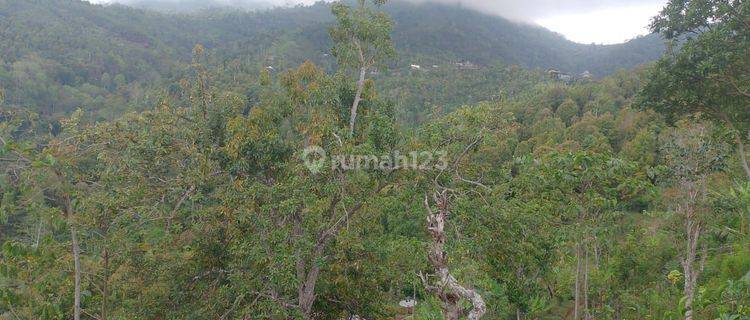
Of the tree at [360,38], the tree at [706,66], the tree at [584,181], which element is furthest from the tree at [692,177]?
the tree at [360,38]

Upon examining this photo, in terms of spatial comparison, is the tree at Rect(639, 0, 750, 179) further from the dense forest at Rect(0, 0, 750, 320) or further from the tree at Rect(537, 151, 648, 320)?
the tree at Rect(537, 151, 648, 320)

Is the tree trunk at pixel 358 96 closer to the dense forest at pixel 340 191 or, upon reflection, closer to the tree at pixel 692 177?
the dense forest at pixel 340 191

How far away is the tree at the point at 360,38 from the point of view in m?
7.29

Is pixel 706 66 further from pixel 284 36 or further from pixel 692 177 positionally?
pixel 284 36

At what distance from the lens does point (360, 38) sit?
7551 millimetres

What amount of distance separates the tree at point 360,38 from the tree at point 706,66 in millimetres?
5163

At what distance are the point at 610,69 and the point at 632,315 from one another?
125108 millimetres

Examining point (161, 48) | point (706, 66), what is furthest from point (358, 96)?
point (161, 48)

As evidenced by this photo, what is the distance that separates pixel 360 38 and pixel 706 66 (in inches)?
222

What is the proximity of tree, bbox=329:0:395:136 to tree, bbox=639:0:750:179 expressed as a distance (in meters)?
5.16

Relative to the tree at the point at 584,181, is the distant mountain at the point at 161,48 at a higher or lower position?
lower

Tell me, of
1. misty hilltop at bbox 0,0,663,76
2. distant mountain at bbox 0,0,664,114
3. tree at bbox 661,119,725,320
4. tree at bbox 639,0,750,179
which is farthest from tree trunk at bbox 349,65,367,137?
misty hilltop at bbox 0,0,663,76

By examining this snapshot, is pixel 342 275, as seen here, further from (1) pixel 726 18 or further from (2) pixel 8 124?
(1) pixel 726 18

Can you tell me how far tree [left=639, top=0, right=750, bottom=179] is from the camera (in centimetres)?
782
